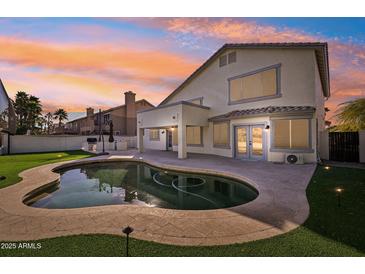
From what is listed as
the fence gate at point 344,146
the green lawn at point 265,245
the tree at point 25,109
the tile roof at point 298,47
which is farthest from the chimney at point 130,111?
the green lawn at point 265,245

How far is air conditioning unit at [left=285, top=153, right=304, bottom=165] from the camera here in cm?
970

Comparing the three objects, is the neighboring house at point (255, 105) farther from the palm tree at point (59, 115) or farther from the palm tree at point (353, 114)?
the palm tree at point (59, 115)

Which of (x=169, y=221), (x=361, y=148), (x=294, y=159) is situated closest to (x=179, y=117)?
(x=294, y=159)

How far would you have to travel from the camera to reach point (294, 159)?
32.1ft

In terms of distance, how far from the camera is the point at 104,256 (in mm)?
2494

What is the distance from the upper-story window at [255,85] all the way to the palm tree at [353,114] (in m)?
8.40

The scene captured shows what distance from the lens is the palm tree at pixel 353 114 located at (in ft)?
9.85

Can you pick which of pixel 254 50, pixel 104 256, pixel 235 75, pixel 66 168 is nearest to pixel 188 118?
pixel 235 75

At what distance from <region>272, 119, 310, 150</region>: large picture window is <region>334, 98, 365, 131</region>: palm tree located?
746 centimetres

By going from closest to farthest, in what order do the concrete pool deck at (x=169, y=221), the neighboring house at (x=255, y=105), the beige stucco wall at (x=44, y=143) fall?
the concrete pool deck at (x=169, y=221), the neighboring house at (x=255, y=105), the beige stucco wall at (x=44, y=143)

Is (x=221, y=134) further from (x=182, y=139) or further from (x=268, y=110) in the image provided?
(x=268, y=110)

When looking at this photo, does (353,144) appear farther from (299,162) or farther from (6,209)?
(6,209)

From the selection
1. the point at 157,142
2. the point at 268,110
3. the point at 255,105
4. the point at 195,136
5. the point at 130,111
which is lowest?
the point at 157,142

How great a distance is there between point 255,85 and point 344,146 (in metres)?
6.32
